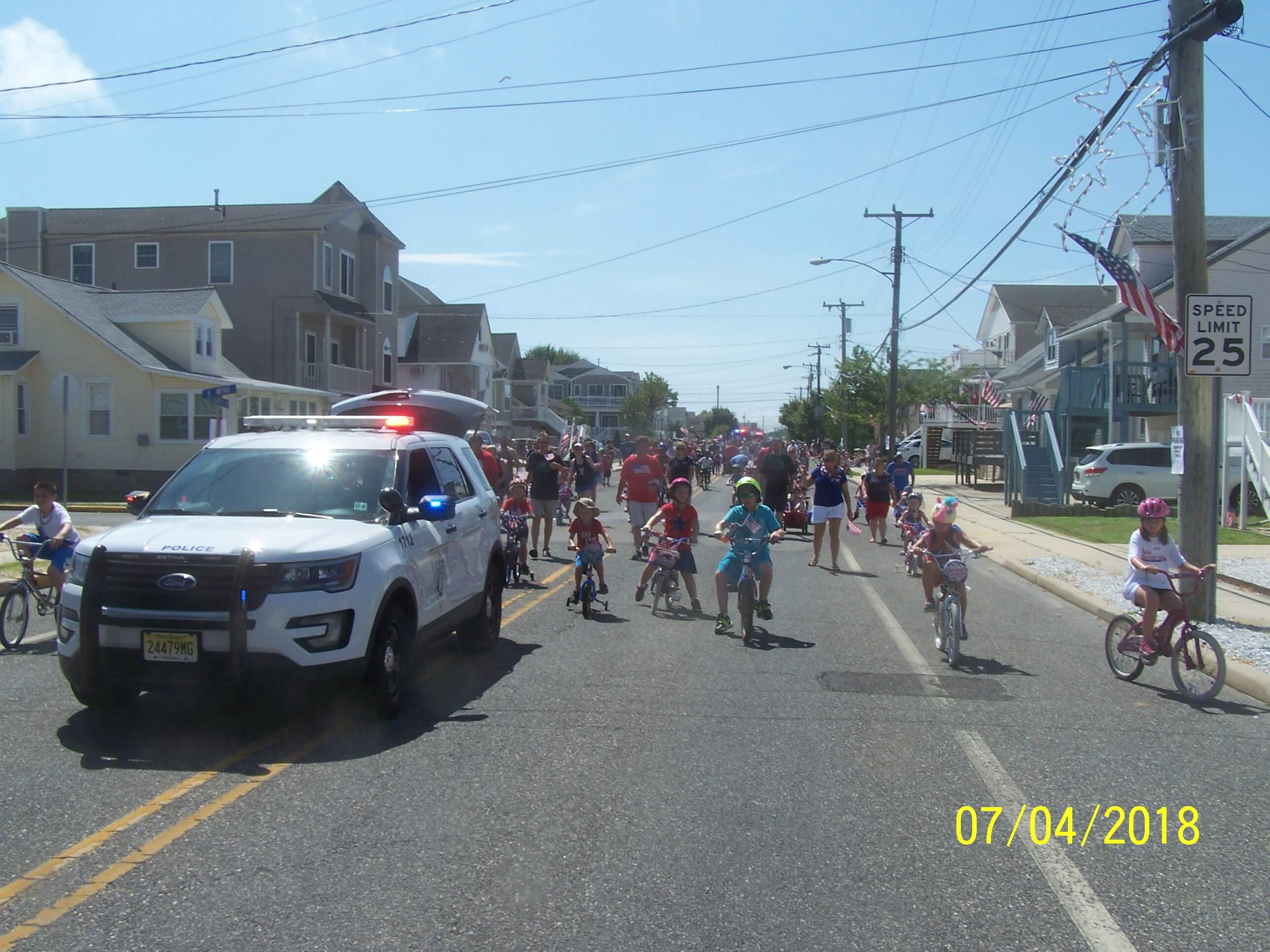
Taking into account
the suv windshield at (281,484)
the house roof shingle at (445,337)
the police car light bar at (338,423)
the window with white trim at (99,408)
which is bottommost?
the suv windshield at (281,484)

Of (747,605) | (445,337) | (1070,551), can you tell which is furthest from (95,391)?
(747,605)

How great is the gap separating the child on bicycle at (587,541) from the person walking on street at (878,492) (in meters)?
7.53

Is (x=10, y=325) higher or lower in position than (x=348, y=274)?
lower

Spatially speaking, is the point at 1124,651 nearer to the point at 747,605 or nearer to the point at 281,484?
the point at 747,605

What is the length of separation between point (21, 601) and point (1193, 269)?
11.6 metres

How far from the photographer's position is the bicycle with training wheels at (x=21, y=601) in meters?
9.74

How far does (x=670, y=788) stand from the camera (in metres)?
5.98

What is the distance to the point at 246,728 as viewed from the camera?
7.13 m

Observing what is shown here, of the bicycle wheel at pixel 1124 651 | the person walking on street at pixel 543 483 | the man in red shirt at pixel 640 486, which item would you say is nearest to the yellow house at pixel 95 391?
the person walking on street at pixel 543 483

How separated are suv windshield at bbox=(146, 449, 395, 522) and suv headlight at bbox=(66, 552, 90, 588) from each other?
82 cm

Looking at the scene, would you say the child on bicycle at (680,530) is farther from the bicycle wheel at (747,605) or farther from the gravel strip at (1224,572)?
the gravel strip at (1224,572)

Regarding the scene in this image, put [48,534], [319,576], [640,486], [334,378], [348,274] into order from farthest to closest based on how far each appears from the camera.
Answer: [348,274], [334,378], [640,486], [48,534], [319,576]

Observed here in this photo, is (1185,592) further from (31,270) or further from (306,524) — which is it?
(31,270)

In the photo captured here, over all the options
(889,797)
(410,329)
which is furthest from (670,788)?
(410,329)
